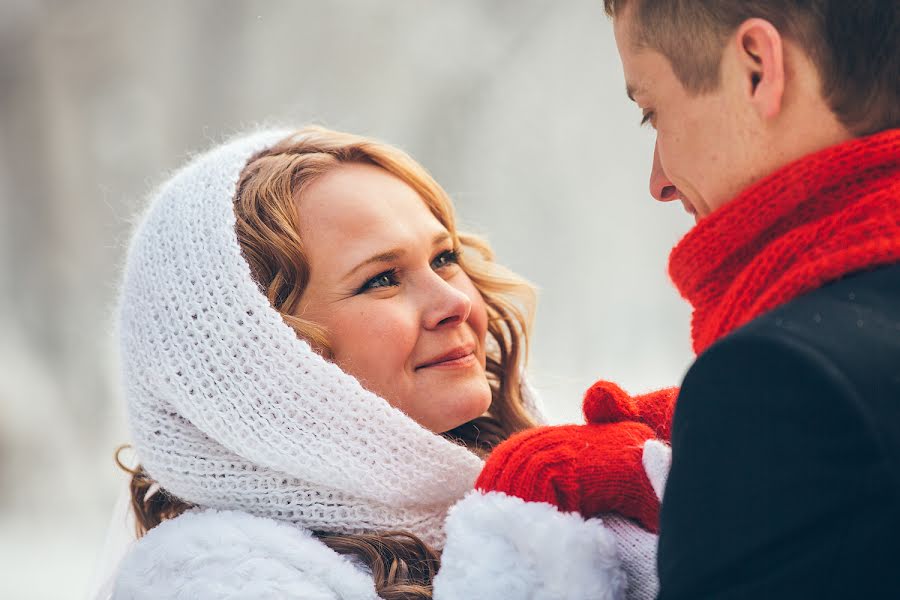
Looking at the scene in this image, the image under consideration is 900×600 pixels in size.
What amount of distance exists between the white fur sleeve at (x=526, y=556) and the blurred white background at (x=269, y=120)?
4.16ft

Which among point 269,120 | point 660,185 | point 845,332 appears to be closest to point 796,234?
point 845,332

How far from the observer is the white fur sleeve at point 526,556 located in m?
0.95

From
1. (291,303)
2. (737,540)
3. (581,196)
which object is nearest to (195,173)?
(291,303)

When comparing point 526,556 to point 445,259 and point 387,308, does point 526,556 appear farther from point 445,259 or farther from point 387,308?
point 445,259

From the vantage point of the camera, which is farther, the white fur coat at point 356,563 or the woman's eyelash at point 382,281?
the woman's eyelash at point 382,281

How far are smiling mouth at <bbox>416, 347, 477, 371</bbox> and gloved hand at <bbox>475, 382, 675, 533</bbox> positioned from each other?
284 mm

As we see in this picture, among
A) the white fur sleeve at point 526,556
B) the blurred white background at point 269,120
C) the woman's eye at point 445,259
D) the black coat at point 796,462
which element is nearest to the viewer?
the black coat at point 796,462

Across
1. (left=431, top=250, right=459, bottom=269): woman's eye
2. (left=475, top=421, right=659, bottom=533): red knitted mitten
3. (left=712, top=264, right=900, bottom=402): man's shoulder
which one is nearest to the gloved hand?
(left=475, top=421, right=659, bottom=533): red knitted mitten

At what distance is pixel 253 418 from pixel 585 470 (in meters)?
0.47

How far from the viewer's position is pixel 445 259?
59.9 inches

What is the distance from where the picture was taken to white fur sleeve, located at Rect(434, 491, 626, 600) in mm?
945

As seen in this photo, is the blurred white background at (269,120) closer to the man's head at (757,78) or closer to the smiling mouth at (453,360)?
the smiling mouth at (453,360)

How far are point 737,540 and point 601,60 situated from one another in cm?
204

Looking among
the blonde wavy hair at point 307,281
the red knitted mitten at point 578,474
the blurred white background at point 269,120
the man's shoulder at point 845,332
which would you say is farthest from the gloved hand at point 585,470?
the blurred white background at point 269,120
